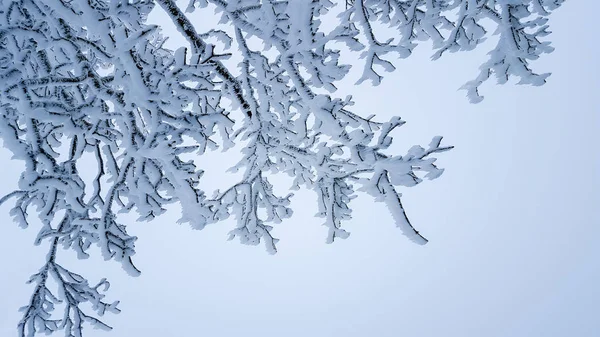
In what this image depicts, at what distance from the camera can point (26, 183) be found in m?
2.25

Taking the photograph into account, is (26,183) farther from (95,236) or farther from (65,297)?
(65,297)

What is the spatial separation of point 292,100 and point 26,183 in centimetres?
189

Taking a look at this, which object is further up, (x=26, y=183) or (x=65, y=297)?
(x=26, y=183)

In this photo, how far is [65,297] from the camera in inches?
125

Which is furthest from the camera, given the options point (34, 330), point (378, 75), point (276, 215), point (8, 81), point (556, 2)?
point (276, 215)

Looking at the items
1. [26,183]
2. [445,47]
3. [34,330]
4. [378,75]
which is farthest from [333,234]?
[34,330]

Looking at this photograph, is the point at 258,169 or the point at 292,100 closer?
the point at 292,100

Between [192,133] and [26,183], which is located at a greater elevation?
[192,133]

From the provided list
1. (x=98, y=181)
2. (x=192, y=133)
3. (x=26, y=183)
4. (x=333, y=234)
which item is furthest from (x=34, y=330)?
(x=333, y=234)

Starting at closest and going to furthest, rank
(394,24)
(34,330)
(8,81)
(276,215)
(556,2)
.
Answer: (8,81), (556,2), (34,330), (394,24), (276,215)

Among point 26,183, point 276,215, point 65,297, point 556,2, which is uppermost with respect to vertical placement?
point 556,2

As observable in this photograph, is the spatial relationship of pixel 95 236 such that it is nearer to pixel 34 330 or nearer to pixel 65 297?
pixel 65 297

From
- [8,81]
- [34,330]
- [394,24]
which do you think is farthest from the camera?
[394,24]

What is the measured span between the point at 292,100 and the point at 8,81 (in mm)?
1865
